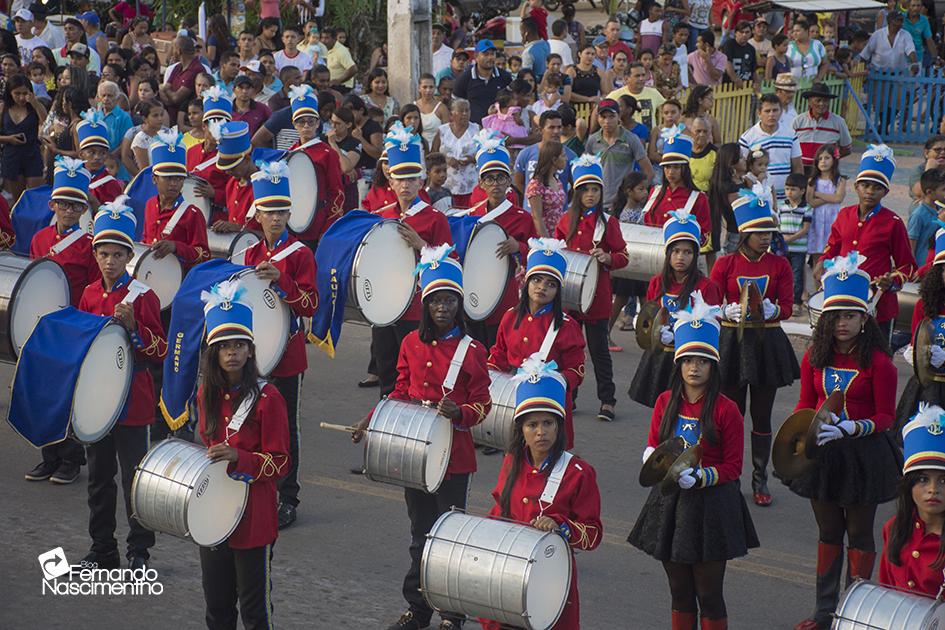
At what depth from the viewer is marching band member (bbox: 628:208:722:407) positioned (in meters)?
9.29

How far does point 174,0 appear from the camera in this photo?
74.2 feet

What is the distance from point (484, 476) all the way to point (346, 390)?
85.6 inches

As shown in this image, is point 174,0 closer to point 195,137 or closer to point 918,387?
point 195,137

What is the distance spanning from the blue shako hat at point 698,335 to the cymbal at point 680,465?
510 mm

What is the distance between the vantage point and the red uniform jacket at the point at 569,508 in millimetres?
6227

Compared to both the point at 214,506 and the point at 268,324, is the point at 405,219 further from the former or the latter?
the point at 214,506

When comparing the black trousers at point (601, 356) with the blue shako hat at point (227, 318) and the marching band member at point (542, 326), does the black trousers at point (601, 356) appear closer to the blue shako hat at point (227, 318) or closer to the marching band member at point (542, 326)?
the marching band member at point (542, 326)

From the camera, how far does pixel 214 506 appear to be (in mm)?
6523

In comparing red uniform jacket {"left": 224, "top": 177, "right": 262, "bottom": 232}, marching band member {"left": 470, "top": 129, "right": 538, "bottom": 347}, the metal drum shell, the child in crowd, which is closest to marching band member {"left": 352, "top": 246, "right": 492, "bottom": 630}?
the metal drum shell

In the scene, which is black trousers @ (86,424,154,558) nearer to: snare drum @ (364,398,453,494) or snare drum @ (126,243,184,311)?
snare drum @ (364,398,453,494)

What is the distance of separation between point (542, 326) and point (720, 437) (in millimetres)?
2131

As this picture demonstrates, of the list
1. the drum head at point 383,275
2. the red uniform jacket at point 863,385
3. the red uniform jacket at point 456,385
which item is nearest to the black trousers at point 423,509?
the red uniform jacket at point 456,385

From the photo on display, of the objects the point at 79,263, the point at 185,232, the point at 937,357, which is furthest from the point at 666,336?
the point at 79,263

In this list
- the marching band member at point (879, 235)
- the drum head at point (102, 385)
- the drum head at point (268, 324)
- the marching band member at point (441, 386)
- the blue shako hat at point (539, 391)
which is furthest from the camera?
the marching band member at point (879, 235)
